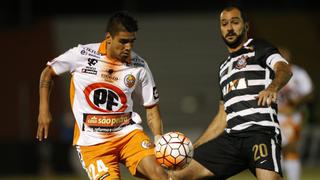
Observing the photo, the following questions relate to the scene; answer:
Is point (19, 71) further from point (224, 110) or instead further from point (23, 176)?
point (224, 110)

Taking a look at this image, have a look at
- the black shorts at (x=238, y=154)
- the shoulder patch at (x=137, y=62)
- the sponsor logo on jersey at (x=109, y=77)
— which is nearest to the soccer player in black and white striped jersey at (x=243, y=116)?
the black shorts at (x=238, y=154)

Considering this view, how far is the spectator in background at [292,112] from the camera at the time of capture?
1227cm

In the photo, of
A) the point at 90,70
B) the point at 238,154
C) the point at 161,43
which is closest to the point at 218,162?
the point at 238,154

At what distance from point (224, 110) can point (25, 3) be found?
18.7 meters

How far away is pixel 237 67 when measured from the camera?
7816 millimetres

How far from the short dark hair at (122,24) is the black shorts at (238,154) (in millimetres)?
1432

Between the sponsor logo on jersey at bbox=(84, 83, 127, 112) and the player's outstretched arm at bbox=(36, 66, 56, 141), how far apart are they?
390 millimetres

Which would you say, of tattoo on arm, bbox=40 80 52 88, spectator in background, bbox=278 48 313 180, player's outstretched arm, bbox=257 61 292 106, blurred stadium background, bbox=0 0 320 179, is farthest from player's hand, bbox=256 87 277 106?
blurred stadium background, bbox=0 0 320 179

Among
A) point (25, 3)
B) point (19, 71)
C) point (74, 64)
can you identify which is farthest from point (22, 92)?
point (74, 64)

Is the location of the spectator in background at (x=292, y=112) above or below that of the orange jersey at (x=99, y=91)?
below

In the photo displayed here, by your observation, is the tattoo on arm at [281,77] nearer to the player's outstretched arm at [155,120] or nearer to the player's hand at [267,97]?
the player's hand at [267,97]

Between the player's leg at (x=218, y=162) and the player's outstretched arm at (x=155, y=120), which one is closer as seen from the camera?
the player's leg at (x=218, y=162)

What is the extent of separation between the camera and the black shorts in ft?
24.8

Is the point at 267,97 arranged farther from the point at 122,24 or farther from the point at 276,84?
the point at 122,24
